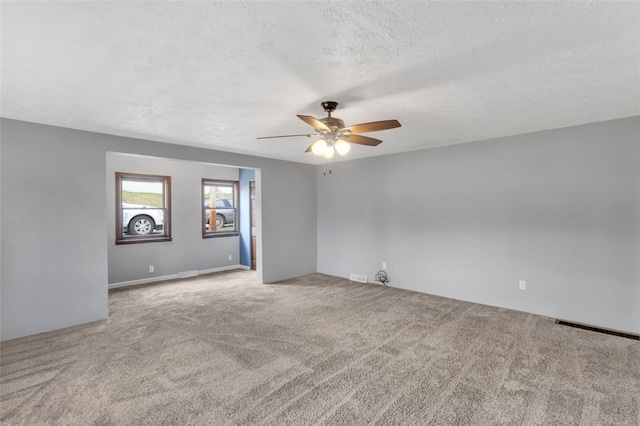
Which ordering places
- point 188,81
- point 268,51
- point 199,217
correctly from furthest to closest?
point 199,217
point 188,81
point 268,51

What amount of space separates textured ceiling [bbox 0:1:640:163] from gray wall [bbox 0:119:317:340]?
0.40m

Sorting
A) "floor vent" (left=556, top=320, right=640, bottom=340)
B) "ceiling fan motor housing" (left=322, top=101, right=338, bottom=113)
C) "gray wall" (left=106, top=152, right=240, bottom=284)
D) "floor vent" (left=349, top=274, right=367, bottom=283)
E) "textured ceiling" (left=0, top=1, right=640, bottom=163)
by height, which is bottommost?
"floor vent" (left=556, top=320, right=640, bottom=340)

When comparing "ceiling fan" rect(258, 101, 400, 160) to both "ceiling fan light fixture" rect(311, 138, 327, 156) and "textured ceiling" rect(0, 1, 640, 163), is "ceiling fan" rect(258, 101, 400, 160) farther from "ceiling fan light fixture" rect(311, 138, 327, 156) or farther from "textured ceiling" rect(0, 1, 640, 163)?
"textured ceiling" rect(0, 1, 640, 163)

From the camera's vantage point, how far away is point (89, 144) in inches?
151

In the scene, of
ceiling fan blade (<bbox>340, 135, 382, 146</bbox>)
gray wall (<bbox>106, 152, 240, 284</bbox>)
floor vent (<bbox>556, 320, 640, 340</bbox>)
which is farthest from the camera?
gray wall (<bbox>106, 152, 240, 284</bbox>)

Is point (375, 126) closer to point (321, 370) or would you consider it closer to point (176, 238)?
point (321, 370)

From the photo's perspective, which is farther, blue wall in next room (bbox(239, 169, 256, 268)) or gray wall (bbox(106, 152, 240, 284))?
blue wall in next room (bbox(239, 169, 256, 268))

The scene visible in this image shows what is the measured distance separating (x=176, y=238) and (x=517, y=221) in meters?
6.15

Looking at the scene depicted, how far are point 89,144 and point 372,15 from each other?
3.93m

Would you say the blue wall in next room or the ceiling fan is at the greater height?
the ceiling fan

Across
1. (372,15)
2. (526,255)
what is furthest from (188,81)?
(526,255)

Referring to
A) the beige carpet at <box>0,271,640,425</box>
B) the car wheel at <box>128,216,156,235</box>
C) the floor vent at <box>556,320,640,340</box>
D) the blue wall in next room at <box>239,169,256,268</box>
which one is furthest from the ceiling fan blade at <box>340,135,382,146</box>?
the car wheel at <box>128,216,156,235</box>

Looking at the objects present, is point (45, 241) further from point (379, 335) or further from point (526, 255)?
point (526, 255)

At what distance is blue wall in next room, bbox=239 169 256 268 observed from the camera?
7125 mm
